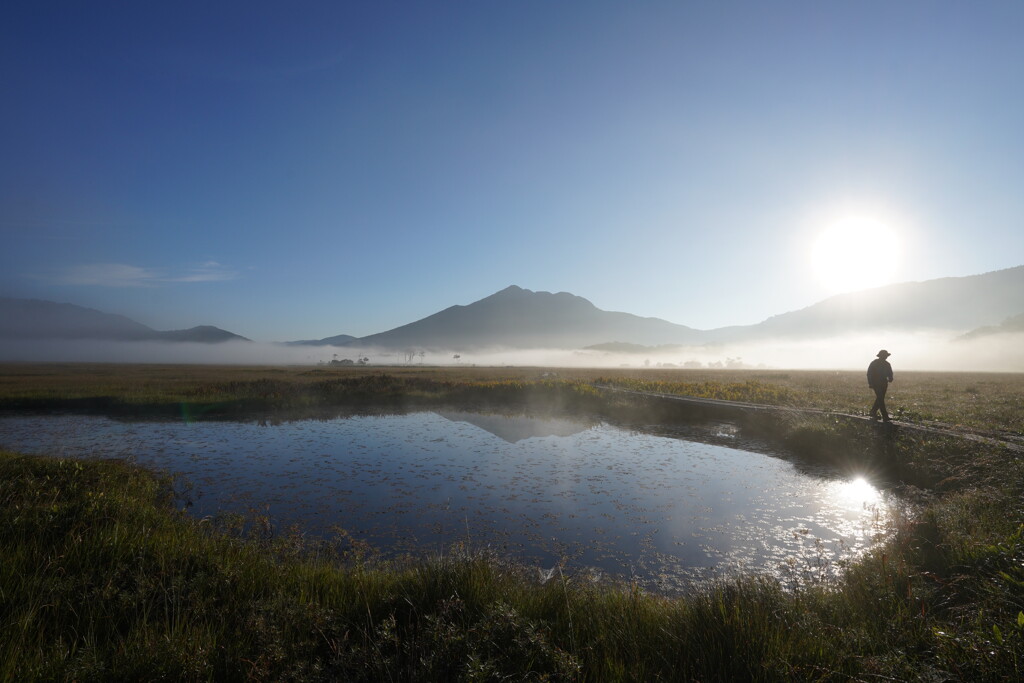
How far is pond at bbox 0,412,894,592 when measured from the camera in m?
9.74

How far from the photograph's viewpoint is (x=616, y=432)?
25438mm

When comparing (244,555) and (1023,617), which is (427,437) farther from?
(1023,617)

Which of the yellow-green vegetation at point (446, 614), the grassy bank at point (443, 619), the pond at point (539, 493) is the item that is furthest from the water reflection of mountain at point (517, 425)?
the grassy bank at point (443, 619)

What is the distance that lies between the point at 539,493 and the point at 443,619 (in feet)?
29.5

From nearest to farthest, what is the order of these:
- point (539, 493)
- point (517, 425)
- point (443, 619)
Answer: point (443, 619)
point (539, 493)
point (517, 425)

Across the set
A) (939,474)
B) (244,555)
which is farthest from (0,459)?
(939,474)

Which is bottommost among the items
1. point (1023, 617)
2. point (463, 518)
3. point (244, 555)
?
point (463, 518)

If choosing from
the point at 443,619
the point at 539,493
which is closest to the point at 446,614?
the point at 443,619

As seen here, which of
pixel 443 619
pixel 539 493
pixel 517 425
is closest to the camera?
pixel 443 619

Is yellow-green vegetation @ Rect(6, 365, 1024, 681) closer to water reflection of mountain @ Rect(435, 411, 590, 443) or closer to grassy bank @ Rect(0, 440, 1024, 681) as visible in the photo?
grassy bank @ Rect(0, 440, 1024, 681)

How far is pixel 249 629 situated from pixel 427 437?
18.6m

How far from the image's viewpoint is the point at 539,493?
13.9 meters

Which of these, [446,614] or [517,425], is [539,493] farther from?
[517,425]

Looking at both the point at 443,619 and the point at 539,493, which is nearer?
the point at 443,619
